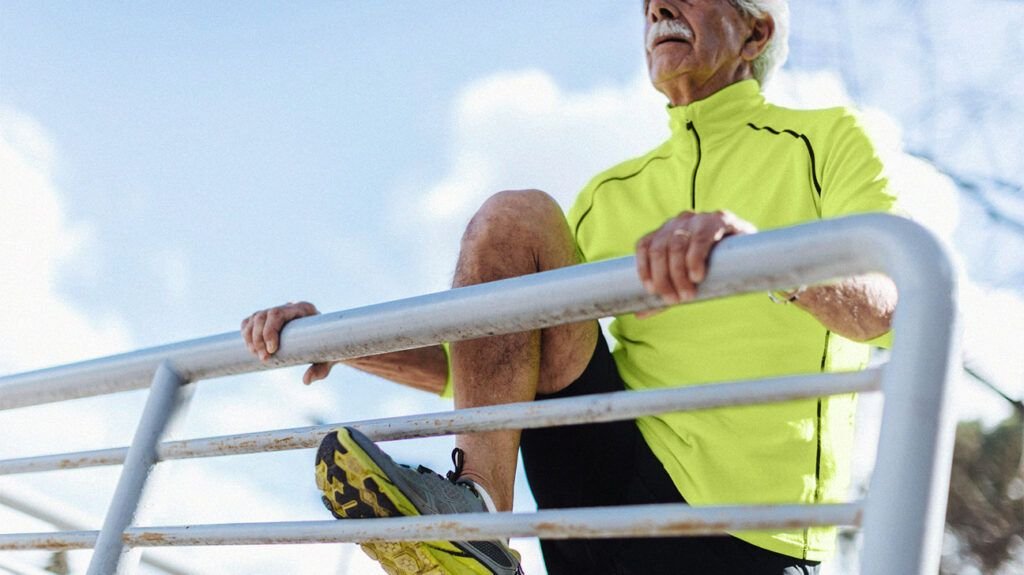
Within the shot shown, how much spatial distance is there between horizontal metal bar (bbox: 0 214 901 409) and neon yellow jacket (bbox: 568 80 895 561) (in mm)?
694

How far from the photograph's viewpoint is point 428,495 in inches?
50.9

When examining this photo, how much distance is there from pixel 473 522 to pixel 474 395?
1.90ft

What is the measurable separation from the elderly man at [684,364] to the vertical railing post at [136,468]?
0.17 meters

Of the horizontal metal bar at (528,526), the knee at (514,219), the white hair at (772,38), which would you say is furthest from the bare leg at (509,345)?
the white hair at (772,38)

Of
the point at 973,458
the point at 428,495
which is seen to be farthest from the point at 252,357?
the point at 973,458

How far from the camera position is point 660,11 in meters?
2.41

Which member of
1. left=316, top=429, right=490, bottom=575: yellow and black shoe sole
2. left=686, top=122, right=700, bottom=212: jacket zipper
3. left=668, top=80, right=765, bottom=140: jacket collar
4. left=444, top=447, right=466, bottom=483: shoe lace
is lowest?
left=316, top=429, right=490, bottom=575: yellow and black shoe sole

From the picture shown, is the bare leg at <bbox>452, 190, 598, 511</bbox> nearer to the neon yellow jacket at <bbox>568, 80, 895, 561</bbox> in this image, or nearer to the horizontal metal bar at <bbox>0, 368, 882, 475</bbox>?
the neon yellow jacket at <bbox>568, 80, 895, 561</bbox>

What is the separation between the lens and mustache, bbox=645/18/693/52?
7.76 ft

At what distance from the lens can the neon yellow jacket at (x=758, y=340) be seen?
173 cm

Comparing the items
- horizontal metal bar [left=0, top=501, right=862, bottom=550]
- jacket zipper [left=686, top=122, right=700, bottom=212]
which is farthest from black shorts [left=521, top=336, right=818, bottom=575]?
horizontal metal bar [left=0, top=501, right=862, bottom=550]

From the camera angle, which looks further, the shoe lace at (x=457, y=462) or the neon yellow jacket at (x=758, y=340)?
the neon yellow jacket at (x=758, y=340)

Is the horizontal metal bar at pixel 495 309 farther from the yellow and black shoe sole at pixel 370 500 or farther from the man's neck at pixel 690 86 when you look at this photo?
the man's neck at pixel 690 86

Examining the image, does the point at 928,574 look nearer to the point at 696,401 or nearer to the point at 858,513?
the point at 858,513
